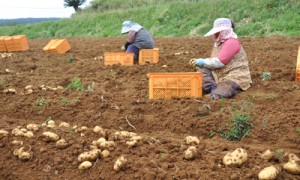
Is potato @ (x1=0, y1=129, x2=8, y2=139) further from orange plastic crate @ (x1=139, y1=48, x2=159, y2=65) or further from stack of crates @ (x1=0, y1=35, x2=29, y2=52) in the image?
stack of crates @ (x1=0, y1=35, x2=29, y2=52)

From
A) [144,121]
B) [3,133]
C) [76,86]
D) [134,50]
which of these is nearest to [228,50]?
[144,121]

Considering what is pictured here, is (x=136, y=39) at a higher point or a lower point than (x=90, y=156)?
higher

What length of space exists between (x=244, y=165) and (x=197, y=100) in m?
2.16

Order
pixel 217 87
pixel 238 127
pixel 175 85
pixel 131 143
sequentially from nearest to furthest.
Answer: pixel 131 143
pixel 238 127
pixel 175 85
pixel 217 87

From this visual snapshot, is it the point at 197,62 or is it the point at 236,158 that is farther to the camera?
the point at 197,62

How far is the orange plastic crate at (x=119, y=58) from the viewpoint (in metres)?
8.58

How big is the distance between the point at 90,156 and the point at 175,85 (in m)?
2.17

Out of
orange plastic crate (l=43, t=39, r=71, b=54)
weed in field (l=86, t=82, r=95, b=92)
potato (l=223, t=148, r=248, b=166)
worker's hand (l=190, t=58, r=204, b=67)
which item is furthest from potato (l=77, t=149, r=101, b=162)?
orange plastic crate (l=43, t=39, r=71, b=54)

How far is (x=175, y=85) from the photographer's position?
540 centimetres

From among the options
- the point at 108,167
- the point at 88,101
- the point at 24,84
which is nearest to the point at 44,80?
the point at 24,84

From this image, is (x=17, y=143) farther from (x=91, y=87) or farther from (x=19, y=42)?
(x=19, y=42)

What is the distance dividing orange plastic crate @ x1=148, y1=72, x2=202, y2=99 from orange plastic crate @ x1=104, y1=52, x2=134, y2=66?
10.4 feet

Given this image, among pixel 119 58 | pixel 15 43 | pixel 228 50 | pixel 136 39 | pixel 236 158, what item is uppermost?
pixel 228 50

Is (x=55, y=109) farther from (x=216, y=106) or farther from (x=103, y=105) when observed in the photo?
(x=216, y=106)
